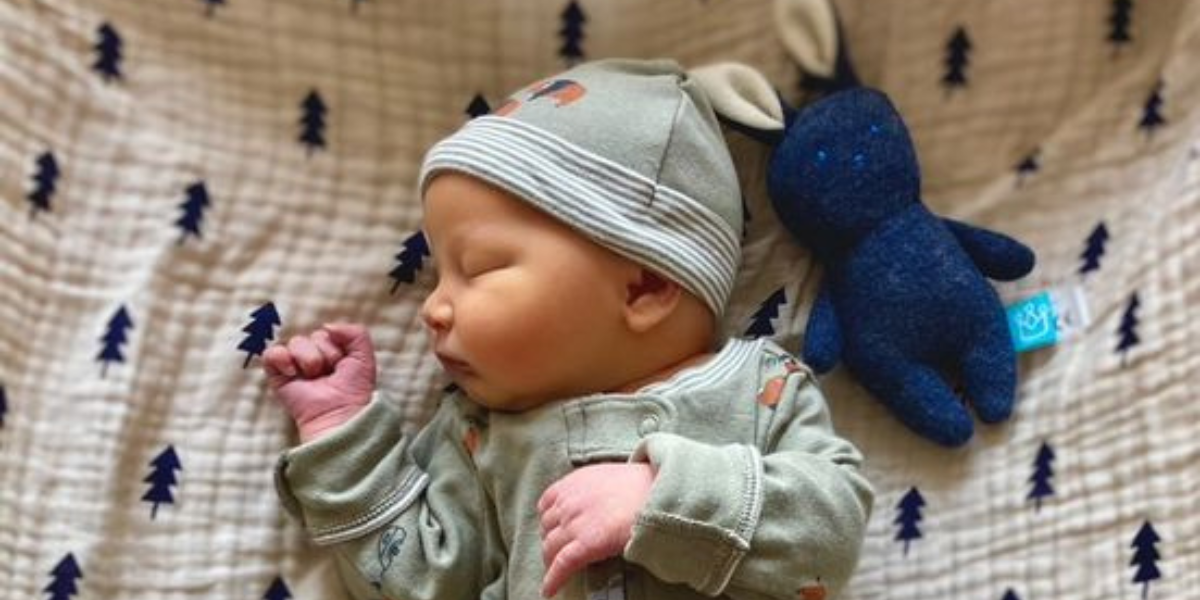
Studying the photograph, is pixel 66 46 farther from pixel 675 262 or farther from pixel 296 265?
pixel 675 262

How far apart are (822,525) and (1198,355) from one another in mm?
390

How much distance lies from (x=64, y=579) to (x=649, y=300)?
1.74 feet

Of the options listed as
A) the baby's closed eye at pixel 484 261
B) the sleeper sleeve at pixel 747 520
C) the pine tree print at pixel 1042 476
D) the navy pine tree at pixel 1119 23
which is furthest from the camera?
the navy pine tree at pixel 1119 23

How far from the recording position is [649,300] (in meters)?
1.25

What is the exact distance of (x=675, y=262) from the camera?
1234 millimetres

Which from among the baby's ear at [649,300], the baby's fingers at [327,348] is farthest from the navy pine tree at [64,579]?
the baby's ear at [649,300]

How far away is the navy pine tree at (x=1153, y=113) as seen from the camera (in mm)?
1396

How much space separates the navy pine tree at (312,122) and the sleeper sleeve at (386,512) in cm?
27

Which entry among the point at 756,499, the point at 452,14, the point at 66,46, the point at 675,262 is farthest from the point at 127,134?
the point at 756,499

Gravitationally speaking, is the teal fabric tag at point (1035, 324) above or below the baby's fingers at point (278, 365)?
above

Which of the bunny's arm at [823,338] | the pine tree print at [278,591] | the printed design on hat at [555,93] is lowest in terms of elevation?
the pine tree print at [278,591]

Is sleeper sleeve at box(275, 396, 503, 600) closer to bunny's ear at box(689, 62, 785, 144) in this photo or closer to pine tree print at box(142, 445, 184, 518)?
pine tree print at box(142, 445, 184, 518)

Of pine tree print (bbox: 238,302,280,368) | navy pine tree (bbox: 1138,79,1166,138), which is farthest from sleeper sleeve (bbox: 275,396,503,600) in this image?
navy pine tree (bbox: 1138,79,1166,138)

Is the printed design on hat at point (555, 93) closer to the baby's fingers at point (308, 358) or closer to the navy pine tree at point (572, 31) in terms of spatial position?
the navy pine tree at point (572, 31)
